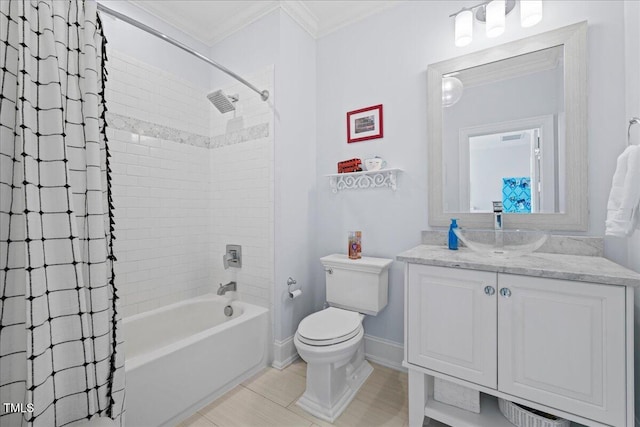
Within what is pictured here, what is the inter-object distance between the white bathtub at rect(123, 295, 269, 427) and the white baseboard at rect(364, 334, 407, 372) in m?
0.78

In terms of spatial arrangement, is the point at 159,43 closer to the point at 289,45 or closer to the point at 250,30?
the point at 250,30

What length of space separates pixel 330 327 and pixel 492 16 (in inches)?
78.7

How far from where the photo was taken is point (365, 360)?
2.08 m

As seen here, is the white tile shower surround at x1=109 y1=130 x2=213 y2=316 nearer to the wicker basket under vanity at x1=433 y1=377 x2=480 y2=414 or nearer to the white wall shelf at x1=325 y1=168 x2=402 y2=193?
the white wall shelf at x1=325 y1=168 x2=402 y2=193

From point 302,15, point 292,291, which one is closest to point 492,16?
point 302,15

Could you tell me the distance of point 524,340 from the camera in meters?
1.16

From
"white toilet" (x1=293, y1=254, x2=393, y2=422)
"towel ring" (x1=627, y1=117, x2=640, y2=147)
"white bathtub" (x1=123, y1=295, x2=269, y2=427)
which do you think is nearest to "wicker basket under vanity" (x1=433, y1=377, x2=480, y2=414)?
"white toilet" (x1=293, y1=254, x2=393, y2=422)

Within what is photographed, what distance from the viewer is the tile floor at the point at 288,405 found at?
4.96ft

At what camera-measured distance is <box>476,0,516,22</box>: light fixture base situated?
1601mm

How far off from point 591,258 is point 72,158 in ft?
7.39

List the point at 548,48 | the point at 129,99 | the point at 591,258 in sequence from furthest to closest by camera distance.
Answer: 1. the point at 129,99
2. the point at 548,48
3. the point at 591,258

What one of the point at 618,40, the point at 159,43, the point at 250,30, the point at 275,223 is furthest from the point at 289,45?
the point at 618,40

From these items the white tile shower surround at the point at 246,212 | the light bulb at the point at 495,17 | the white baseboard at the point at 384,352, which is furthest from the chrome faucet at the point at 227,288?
the light bulb at the point at 495,17

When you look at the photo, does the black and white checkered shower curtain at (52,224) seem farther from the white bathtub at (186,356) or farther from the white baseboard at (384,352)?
the white baseboard at (384,352)
